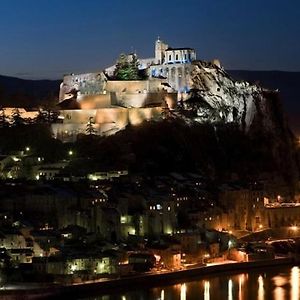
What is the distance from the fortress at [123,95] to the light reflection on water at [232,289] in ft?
31.5

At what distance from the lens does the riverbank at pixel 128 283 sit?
21.2m

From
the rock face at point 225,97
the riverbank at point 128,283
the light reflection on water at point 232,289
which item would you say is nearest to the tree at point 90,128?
the rock face at point 225,97

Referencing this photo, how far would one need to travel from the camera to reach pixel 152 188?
29.1 meters

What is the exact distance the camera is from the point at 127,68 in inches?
1467

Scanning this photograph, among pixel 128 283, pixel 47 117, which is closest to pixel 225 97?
pixel 47 117

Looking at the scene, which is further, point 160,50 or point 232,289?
point 160,50

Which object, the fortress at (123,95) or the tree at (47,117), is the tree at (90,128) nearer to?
the fortress at (123,95)

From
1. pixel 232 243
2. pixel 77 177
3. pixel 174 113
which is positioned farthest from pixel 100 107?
pixel 232 243

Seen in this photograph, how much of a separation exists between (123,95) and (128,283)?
43.1 ft

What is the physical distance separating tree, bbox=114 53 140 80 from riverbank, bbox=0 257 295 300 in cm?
1194

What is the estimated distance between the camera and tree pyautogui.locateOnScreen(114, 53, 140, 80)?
36.7 m

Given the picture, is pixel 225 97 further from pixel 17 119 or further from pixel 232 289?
pixel 232 289

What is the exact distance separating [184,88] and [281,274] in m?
12.2

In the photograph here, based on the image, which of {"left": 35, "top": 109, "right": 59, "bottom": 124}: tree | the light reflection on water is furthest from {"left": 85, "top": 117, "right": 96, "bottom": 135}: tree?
the light reflection on water
